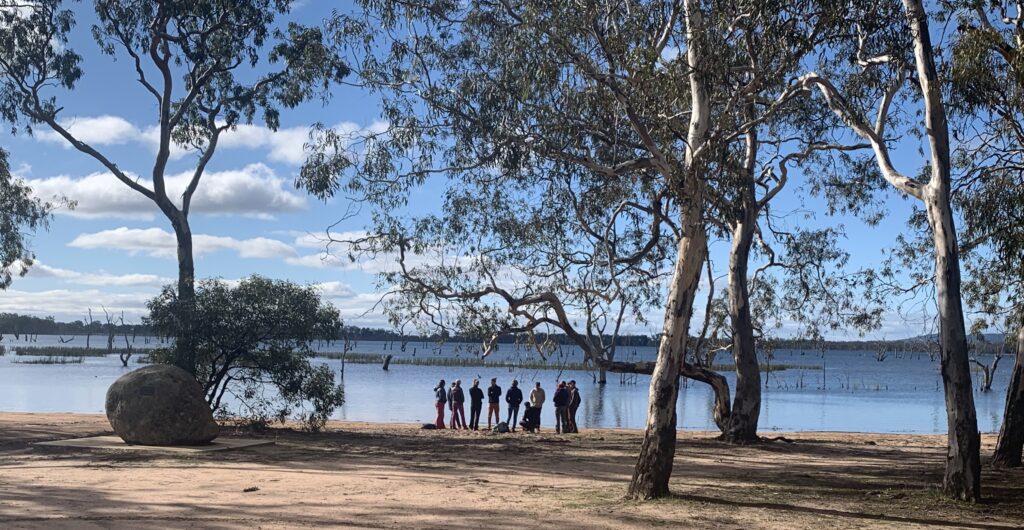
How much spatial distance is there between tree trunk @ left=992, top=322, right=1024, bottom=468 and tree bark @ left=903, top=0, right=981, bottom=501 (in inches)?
140

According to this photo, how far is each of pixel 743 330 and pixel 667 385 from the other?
368 inches

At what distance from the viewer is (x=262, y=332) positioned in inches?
815

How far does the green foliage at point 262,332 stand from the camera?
67.1 ft

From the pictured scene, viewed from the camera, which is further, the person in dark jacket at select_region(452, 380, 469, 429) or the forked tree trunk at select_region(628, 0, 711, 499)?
the person in dark jacket at select_region(452, 380, 469, 429)

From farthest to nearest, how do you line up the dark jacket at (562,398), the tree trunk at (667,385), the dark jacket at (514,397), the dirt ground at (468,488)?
the dark jacket at (514,397)
the dark jacket at (562,398)
the tree trunk at (667,385)
the dirt ground at (468,488)

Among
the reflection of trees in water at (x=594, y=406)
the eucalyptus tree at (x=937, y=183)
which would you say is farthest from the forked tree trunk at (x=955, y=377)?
the reflection of trees in water at (x=594, y=406)

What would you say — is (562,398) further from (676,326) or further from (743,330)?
(676,326)

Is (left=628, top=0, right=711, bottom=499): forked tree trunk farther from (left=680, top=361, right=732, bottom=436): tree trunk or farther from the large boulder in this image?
the large boulder

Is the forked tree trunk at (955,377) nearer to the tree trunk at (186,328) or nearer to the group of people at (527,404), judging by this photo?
the group of people at (527,404)

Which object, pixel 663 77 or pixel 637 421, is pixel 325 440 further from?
pixel 637 421

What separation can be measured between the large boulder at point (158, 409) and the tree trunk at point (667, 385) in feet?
28.6

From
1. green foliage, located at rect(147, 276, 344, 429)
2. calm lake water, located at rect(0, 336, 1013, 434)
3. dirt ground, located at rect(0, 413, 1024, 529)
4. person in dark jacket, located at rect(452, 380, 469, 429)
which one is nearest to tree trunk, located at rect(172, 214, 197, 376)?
green foliage, located at rect(147, 276, 344, 429)

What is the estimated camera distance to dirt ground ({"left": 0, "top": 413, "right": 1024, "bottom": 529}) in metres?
9.94

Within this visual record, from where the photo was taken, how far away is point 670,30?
1295 cm
